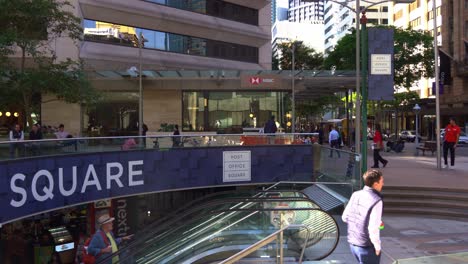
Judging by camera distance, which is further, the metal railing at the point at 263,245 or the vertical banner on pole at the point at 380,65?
the vertical banner on pole at the point at 380,65

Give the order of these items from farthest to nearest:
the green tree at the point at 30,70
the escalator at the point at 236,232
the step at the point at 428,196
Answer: the green tree at the point at 30,70 < the step at the point at 428,196 < the escalator at the point at 236,232

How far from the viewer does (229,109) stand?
3766cm

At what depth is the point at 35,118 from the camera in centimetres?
3472

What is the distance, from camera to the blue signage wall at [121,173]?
12664 millimetres

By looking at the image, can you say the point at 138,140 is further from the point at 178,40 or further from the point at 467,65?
the point at 467,65

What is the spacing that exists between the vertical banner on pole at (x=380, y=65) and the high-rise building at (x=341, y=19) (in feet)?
313

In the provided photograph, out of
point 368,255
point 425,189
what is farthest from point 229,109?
point 368,255

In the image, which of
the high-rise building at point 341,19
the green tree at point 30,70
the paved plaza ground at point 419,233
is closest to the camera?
the paved plaza ground at point 419,233

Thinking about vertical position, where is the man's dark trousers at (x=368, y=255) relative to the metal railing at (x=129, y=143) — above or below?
below

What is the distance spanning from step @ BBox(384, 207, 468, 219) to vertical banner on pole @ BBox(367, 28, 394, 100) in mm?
3452

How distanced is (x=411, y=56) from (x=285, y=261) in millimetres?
42549

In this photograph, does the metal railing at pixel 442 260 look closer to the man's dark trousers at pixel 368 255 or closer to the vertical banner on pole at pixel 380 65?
the man's dark trousers at pixel 368 255

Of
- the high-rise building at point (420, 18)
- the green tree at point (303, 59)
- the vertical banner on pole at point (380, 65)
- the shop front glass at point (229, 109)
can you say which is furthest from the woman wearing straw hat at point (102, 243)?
the high-rise building at point (420, 18)

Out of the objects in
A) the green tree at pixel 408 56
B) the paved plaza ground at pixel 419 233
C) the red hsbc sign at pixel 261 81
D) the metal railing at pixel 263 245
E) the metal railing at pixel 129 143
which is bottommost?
the paved plaza ground at pixel 419 233
